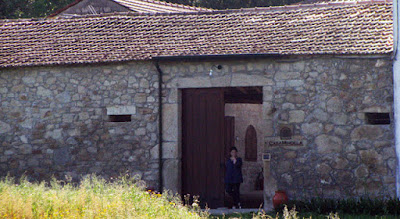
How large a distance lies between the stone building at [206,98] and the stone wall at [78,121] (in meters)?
0.02

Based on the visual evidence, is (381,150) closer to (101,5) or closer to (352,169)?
(352,169)

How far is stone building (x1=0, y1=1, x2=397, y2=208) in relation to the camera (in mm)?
10891

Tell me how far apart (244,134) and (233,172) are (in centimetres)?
667

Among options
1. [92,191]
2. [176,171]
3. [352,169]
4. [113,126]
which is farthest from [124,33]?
[352,169]

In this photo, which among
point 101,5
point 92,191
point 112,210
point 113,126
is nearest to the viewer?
point 112,210

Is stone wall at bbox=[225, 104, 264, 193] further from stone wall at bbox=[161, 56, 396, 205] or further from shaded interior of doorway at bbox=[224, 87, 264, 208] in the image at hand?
stone wall at bbox=[161, 56, 396, 205]

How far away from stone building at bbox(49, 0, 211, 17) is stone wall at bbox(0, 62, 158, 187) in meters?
6.54

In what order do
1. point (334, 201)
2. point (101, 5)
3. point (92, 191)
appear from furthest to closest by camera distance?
point (101, 5), point (334, 201), point (92, 191)

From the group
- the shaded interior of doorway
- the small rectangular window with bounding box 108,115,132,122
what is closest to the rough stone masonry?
the small rectangular window with bounding box 108,115,132,122

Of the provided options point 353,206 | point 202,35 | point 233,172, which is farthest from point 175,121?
point 353,206

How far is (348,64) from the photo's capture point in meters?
11.0

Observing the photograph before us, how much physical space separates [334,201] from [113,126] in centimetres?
441

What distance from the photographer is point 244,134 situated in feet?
61.6

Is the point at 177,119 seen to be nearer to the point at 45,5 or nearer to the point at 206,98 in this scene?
the point at 206,98
